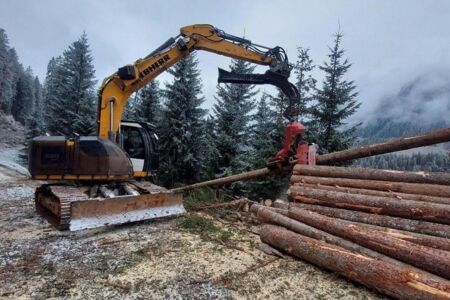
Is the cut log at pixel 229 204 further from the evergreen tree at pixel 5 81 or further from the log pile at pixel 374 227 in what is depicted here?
the evergreen tree at pixel 5 81

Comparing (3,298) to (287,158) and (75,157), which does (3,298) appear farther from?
(287,158)

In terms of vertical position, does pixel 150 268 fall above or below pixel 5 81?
below

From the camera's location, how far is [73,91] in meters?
26.9

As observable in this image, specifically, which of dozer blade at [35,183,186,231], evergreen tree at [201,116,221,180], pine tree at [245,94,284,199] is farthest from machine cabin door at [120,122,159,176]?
evergreen tree at [201,116,221,180]

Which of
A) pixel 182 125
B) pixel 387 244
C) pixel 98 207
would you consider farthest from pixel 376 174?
pixel 182 125

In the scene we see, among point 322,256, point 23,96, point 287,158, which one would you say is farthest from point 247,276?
point 23,96

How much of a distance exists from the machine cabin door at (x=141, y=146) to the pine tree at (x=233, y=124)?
23.9 ft

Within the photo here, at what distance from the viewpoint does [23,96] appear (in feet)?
220

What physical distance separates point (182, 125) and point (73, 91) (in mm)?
12570

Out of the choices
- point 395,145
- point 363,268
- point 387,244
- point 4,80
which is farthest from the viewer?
point 4,80

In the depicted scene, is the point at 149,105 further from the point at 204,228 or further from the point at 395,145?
the point at 395,145

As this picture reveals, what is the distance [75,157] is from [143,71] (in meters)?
2.93

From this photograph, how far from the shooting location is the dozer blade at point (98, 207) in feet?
19.2

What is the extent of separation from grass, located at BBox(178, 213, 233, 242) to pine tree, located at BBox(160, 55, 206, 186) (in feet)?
43.0
